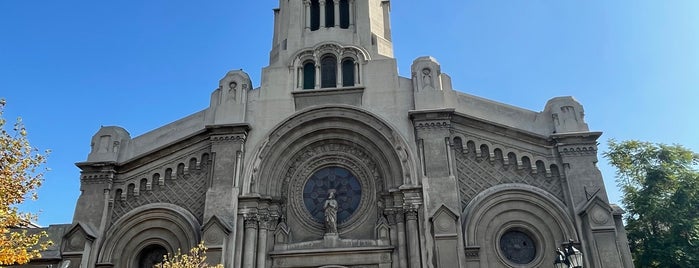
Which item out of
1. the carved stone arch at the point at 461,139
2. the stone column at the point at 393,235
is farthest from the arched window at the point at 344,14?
the stone column at the point at 393,235

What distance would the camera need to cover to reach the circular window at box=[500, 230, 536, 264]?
63.0 feet

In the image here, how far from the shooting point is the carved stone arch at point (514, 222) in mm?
18859

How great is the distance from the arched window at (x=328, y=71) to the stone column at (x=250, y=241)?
6939 millimetres

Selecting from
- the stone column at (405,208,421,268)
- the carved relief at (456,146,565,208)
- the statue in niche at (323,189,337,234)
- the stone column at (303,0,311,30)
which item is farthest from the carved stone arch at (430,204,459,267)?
the stone column at (303,0,311,30)

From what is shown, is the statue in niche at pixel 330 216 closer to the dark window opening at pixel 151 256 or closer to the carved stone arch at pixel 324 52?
the dark window opening at pixel 151 256

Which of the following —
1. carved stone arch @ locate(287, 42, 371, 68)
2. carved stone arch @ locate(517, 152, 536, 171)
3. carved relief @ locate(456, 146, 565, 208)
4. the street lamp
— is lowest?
the street lamp

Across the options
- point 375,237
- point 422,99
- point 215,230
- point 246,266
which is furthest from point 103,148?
point 422,99

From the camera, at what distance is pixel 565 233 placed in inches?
747

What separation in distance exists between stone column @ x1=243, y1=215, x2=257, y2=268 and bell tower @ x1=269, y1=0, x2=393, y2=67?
25.5 ft

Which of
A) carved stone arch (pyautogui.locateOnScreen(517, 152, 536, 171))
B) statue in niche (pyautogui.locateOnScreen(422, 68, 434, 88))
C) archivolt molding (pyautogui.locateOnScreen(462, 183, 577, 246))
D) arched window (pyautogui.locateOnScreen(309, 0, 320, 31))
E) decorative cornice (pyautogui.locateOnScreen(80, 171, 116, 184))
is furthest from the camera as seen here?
arched window (pyautogui.locateOnScreen(309, 0, 320, 31))

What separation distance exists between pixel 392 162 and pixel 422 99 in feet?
9.90

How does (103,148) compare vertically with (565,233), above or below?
above

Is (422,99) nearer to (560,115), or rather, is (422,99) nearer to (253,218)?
(560,115)

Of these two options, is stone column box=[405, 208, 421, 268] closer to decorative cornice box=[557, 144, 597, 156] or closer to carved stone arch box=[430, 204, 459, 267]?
carved stone arch box=[430, 204, 459, 267]
